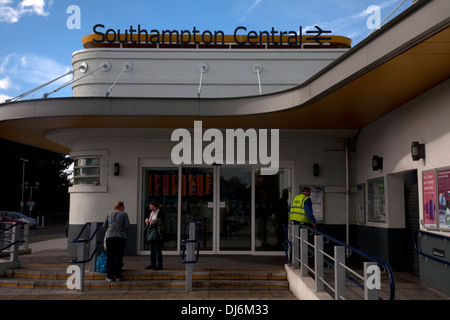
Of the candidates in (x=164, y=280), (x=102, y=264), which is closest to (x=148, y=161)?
(x=102, y=264)

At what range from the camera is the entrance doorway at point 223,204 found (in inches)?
411

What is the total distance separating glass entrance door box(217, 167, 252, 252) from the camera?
10.4 m

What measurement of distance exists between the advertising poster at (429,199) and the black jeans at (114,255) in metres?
5.19

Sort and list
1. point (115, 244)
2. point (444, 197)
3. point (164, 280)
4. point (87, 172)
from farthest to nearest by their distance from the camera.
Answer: point (87, 172), point (164, 280), point (115, 244), point (444, 197)

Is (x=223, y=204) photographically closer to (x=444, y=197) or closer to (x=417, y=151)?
(x=417, y=151)

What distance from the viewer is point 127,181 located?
10562mm

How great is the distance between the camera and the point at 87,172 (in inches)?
424

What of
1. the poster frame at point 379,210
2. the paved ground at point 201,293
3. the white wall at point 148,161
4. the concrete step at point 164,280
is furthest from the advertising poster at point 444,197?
the white wall at point 148,161

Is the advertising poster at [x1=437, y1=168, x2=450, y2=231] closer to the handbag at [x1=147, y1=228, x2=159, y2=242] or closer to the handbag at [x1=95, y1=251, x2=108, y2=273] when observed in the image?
the handbag at [x1=147, y1=228, x2=159, y2=242]

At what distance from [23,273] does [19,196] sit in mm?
38945

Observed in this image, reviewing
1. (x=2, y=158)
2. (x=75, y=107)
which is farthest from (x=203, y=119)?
(x=2, y=158)

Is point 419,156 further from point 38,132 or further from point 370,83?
point 38,132

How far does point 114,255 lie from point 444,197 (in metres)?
5.52

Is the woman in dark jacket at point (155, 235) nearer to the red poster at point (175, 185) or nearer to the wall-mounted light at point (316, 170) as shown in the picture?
the red poster at point (175, 185)
